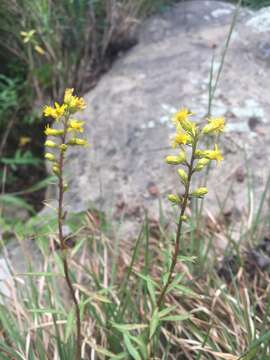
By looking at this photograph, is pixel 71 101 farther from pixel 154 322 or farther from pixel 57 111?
pixel 154 322

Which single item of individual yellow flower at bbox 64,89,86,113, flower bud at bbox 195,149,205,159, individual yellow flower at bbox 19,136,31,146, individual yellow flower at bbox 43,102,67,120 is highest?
individual yellow flower at bbox 64,89,86,113

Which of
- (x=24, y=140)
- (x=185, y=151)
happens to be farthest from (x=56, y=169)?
(x=24, y=140)

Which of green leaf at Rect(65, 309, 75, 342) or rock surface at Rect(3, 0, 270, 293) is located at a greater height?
rock surface at Rect(3, 0, 270, 293)

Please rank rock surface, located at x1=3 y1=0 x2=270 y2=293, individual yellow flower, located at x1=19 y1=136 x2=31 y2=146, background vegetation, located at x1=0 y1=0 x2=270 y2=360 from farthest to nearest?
individual yellow flower, located at x1=19 y1=136 x2=31 y2=146, rock surface, located at x1=3 y1=0 x2=270 y2=293, background vegetation, located at x1=0 y1=0 x2=270 y2=360

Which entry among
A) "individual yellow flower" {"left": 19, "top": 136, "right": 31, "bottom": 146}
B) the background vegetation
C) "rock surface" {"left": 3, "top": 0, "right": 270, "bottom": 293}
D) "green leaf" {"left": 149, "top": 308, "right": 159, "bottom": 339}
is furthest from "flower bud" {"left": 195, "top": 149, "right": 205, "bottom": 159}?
"individual yellow flower" {"left": 19, "top": 136, "right": 31, "bottom": 146}

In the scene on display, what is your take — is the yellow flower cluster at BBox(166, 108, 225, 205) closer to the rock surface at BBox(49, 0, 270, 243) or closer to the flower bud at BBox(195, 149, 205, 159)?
the flower bud at BBox(195, 149, 205, 159)

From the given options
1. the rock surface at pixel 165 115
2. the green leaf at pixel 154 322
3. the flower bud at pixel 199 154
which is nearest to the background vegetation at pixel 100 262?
the green leaf at pixel 154 322

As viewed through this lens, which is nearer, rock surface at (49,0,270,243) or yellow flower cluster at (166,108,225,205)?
yellow flower cluster at (166,108,225,205)

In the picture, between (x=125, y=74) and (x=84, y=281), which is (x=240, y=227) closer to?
(x=84, y=281)
